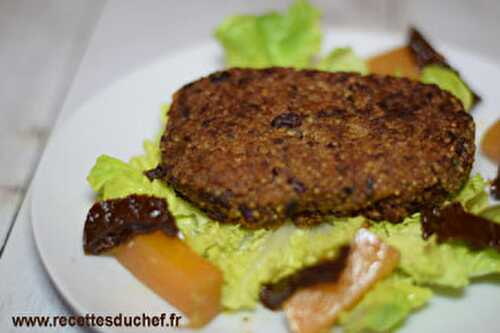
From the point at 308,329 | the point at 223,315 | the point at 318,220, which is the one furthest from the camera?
the point at 318,220

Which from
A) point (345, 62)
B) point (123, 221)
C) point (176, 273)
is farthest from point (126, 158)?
point (345, 62)

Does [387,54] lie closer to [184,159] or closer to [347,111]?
[347,111]

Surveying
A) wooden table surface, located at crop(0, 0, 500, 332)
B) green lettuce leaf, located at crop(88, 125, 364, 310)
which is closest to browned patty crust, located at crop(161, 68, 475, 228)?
green lettuce leaf, located at crop(88, 125, 364, 310)

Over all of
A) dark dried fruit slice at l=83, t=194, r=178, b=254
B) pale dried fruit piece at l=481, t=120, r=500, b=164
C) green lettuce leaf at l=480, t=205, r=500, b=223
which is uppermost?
pale dried fruit piece at l=481, t=120, r=500, b=164

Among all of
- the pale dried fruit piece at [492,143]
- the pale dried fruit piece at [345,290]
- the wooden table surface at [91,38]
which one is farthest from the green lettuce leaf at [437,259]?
the wooden table surface at [91,38]

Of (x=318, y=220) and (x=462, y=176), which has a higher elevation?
(x=462, y=176)

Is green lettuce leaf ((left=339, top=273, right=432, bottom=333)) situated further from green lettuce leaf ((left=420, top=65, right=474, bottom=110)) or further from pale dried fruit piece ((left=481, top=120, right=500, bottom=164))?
green lettuce leaf ((left=420, top=65, right=474, bottom=110))

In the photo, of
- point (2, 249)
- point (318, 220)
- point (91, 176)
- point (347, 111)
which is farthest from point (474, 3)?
point (2, 249)
